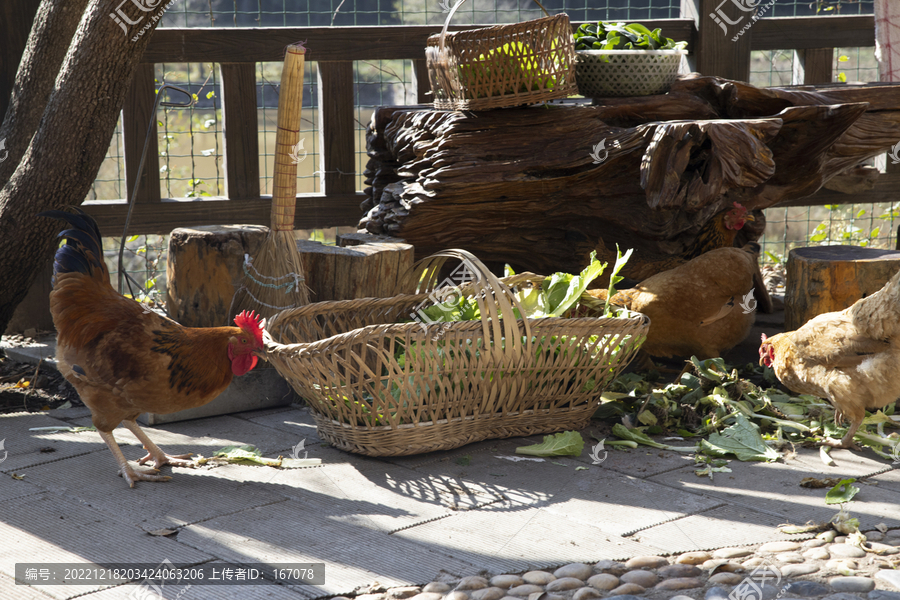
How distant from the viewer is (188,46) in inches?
209

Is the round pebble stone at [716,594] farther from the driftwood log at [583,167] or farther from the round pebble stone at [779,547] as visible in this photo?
the driftwood log at [583,167]

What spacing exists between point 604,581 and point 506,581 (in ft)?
1.00

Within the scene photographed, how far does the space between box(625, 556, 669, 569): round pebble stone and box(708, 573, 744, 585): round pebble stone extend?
0.54ft

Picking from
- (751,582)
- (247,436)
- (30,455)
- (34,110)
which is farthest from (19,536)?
(34,110)

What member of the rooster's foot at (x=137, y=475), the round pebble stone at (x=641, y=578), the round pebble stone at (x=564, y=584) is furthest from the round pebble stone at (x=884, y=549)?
the rooster's foot at (x=137, y=475)

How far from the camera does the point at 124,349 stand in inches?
120

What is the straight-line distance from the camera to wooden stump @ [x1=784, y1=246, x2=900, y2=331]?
4.44 metres

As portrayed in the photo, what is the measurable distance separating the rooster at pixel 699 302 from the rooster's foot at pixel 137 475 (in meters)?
2.54

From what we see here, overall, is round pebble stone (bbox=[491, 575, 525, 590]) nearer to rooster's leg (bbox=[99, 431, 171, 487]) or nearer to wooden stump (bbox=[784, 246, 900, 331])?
rooster's leg (bbox=[99, 431, 171, 487])

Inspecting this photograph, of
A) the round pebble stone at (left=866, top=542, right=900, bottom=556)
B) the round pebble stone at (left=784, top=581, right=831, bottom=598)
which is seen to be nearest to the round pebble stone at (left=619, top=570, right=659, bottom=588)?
the round pebble stone at (left=784, top=581, right=831, bottom=598)

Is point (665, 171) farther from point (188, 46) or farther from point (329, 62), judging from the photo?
point (188, 46)

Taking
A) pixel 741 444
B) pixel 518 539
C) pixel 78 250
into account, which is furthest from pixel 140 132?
pixel 741 444

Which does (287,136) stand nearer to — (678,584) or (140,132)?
(140,132)

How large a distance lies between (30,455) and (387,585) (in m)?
2.08
